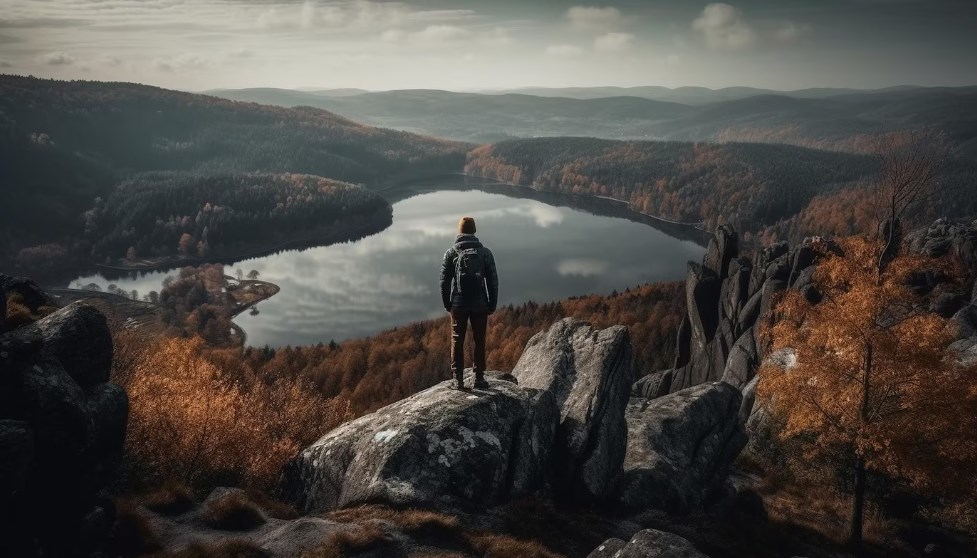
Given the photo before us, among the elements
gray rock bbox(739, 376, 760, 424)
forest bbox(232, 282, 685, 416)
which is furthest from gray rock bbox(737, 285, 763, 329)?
forest bbox(232, 282, 685, 416)

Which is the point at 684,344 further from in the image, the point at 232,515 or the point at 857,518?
the point at 232,515

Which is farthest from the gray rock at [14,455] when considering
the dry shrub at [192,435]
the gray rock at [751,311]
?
the gray rock at [751,311]

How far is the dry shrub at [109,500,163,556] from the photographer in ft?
45.5

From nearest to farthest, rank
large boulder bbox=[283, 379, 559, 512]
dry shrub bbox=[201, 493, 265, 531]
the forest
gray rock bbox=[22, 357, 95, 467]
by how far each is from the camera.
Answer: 1. gray rock bbox=[22, 357, 95, 467]
2. dry shrub bbox=[201, 493, 265, 531]
3. large boulder bbox=[283, 379, 559, 512]
4. the forest

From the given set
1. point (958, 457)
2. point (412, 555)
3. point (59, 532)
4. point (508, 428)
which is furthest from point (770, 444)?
point (59, 532)

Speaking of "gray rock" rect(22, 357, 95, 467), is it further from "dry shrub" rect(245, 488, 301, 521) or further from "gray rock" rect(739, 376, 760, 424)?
"gray rock" rect(739, 376, 760, 424)

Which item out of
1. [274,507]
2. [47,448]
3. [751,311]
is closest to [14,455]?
[47,448]

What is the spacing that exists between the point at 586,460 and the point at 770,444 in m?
17.7

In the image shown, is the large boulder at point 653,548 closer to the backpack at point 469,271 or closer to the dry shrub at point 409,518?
the dry shrub at point 409,518

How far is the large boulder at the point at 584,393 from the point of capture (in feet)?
72.1

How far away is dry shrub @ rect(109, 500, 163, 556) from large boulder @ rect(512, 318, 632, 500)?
13546 millimetres

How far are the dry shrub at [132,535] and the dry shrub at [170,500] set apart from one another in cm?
133

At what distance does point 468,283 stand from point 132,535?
11509 mm

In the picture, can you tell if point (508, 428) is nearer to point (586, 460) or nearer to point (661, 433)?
point (586, 460)
